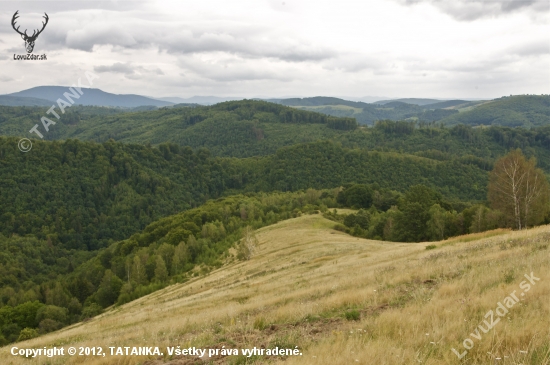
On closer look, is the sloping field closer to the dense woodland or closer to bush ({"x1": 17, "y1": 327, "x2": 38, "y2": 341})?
the dense woodland

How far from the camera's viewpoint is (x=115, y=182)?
188500 mm

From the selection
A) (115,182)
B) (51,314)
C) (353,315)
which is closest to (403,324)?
(353,315)

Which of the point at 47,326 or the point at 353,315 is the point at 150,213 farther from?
the point at 353,315

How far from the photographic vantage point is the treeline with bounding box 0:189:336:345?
58250 millimetres

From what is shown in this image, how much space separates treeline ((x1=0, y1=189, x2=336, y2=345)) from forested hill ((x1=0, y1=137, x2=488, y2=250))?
80.3 ft

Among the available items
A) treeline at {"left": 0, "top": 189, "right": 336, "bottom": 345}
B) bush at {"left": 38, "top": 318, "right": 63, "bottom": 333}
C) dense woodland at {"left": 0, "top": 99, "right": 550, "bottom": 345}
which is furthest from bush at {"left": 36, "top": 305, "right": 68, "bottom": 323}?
bush at {"left": 38, "top": 318, "right": 63, "bottom": 333}

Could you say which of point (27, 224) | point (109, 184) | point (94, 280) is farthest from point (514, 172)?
point (109, 184)

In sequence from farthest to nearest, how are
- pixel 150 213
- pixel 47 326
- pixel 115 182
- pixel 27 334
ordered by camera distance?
pixel 115 182, pixel 150 213, pixel 47 326, pixel 27 334

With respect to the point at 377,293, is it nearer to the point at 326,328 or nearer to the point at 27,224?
the point at 326,328

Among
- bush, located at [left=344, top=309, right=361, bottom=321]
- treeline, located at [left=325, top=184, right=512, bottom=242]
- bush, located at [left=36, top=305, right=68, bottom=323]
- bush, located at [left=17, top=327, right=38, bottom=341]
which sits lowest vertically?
bush, located at [left=36, top=305, right=68, bottom=323]

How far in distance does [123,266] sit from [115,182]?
12327 centimetres

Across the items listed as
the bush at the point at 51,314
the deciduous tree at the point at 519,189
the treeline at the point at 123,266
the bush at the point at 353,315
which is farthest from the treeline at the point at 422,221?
the bush at the point at 51,314

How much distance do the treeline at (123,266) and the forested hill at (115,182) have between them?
2449cm

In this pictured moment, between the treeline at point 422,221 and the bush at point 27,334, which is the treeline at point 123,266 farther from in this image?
the treeline at point 422,221
